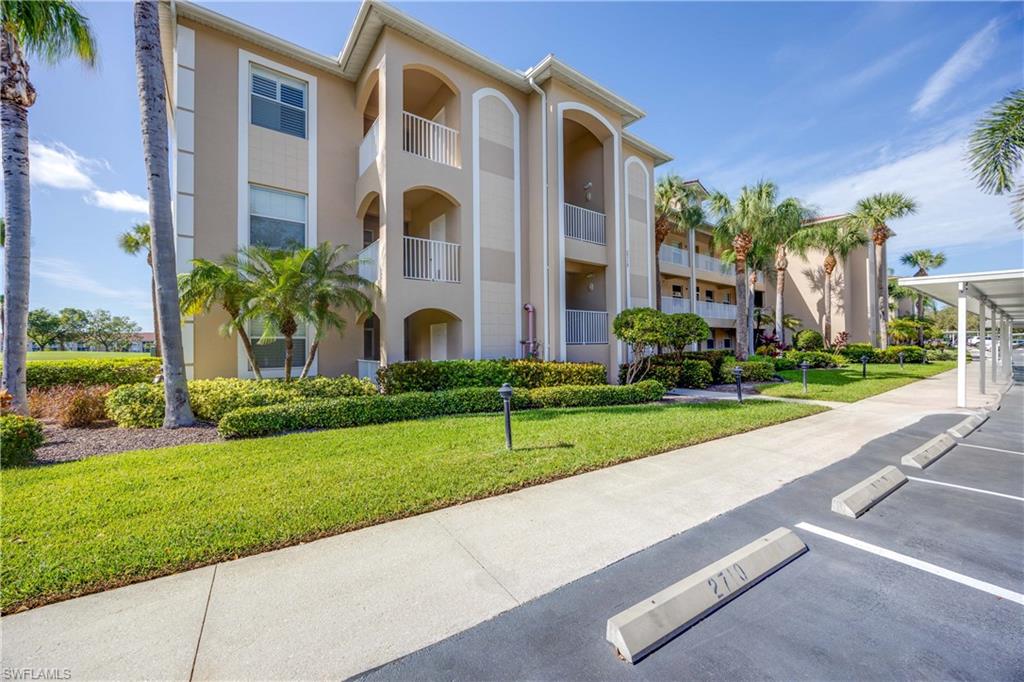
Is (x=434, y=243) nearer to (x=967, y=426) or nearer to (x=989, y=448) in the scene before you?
(x=989, y=448)

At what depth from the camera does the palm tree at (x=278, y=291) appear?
29.4 ft

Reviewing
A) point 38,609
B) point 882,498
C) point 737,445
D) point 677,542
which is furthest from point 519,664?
point 737,445

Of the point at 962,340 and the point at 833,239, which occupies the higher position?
the point at 833,239

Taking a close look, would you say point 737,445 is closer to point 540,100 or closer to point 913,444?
point 913,444

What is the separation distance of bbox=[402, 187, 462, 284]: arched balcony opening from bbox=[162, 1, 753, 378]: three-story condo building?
0.05 metres

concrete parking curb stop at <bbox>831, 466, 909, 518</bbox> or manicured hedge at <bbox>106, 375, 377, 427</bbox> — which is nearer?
concrete parking curb stop at <bbox>831, 466, 909, 518</bbox>

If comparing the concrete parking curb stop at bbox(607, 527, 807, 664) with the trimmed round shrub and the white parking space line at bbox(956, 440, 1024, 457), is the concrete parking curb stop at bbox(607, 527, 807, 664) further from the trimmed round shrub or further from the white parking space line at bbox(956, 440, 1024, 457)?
the trimmed round shrub

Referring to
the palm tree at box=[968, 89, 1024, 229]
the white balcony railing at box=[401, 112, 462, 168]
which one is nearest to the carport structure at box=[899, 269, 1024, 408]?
the palm tree at box=[968, 89, 1024, 229]

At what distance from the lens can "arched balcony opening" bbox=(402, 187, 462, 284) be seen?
11.3 metres

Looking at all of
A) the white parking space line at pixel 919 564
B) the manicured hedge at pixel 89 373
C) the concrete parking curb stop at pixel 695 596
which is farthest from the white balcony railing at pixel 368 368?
the white parking space line at pixel 919 564

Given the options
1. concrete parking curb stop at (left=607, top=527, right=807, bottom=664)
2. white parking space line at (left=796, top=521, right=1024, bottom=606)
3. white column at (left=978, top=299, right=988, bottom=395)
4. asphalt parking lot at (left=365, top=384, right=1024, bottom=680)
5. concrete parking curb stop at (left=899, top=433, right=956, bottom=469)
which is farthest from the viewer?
white column at (left=978, top=299, right=988, bottom=395)

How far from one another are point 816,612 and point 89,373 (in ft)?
54.7

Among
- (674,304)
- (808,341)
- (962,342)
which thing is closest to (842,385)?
(962,342)

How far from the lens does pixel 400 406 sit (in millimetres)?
8828
